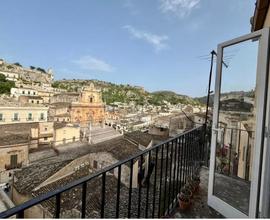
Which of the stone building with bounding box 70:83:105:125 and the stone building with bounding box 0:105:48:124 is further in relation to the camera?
the stone building with bounding box 70:83:105:125

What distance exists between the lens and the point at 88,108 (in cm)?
2866

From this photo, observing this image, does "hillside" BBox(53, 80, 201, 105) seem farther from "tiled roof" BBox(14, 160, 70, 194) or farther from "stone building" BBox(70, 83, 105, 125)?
"tiled roof" BBox(14, 160, 70, 194)

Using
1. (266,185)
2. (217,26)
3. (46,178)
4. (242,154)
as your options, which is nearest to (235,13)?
(217,26)

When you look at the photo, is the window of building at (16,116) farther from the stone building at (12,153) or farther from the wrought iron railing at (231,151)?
the wrought iron railing at (231,151)

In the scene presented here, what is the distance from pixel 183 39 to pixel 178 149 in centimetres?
524

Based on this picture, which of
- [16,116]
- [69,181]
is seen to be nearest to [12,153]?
[69,181]

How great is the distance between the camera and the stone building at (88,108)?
27.7m

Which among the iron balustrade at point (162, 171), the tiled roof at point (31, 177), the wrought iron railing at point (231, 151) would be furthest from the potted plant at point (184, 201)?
the tiled roof at point (31, 177)

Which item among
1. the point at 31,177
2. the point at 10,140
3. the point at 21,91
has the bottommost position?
the point at 31,177

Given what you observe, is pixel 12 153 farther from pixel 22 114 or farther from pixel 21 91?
pixel 21 91

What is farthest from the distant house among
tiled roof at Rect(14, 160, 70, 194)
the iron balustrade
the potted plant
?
the potted plant

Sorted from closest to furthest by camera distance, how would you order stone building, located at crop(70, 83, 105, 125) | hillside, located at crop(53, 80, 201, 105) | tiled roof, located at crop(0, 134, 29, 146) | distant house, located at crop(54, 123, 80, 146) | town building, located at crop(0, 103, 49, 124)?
tiled roof, located at crop(0, 134, 29, 146), distant house, located at crop(54, 123, 80, 146), town building, located at crop(0, 103, 49, 124), stone building, located at crop(70, 83, 105, 125), hillside, located at crop(53, 80, 201, 105)

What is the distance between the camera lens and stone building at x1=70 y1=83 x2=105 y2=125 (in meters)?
27.7

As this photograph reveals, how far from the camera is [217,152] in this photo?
2.42m
